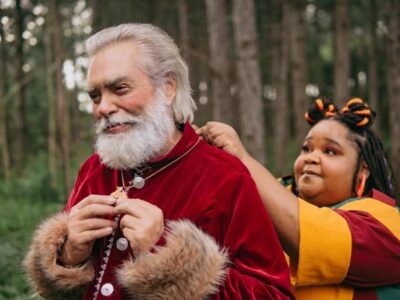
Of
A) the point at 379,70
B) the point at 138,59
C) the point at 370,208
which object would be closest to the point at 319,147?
the point at 370,208

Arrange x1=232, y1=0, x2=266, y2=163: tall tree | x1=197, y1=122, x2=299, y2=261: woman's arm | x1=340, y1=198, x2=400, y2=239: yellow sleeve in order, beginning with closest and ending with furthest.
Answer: x1=197, y1=122, x2=299, y2=261: woman's arm → x1=340, y1=198, x2=400, y2=239: yellow sleeve → x1=232, y1=0, x2=266, y2=163: tall tree

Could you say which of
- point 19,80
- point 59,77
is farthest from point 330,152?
point 19,80

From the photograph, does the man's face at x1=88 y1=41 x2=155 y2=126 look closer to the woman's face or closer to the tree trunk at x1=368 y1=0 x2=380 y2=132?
the woman's face

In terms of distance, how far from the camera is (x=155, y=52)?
2348mm

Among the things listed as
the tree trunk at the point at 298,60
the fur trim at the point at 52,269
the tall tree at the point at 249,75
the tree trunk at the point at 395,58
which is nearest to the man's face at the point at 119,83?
the fur trim at the point at 52,269

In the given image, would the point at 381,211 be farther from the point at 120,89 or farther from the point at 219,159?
the point at 120,89

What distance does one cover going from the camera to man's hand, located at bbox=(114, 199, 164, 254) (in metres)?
2.04

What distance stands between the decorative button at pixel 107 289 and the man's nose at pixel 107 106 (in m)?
0.67

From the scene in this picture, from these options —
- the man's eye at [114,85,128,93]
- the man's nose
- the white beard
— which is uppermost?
the man's eye at [114,85,128,93]

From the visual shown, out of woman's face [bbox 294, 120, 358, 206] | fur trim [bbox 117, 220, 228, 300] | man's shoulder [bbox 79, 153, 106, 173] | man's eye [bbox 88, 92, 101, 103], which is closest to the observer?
fur trim [bbox 117, 220, 228, 300]

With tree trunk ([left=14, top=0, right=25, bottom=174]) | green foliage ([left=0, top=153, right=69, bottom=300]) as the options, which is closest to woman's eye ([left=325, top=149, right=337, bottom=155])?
green foliage ([left=0, top=153, right=69, bottom=300])

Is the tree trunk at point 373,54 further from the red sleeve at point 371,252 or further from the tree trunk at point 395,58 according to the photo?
the red sleeve at point 371,252

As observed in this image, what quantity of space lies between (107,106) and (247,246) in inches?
30.3

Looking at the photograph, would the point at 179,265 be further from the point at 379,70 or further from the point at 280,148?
the point at 379,70
